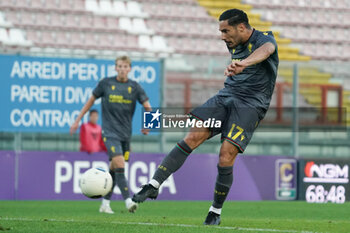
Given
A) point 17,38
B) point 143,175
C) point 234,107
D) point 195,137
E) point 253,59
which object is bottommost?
point 143,175

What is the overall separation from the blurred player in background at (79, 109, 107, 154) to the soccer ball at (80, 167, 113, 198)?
482 cm

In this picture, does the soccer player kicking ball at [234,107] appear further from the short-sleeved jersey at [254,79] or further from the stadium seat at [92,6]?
the stadium seat at [92,6]

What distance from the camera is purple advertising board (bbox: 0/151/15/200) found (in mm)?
12008

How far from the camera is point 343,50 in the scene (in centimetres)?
2088

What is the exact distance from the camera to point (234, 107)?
598 cm

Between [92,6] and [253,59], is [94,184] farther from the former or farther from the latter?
[92,6]

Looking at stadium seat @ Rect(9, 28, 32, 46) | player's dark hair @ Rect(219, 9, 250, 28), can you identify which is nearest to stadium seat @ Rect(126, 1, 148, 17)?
stadium seat @ Rect(9, 28, 32, 46)

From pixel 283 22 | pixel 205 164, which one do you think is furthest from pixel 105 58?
pixel 283 22

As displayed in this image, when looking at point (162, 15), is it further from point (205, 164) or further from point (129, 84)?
point (129, 84)

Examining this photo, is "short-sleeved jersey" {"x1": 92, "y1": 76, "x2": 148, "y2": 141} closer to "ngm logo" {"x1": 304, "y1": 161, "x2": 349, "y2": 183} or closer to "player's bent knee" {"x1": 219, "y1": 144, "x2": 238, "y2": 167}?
"player's bent knee" {"x1": 219, "y1": 144, "x2": 238, "y2": 167}

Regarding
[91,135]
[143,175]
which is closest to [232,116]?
[91,135]

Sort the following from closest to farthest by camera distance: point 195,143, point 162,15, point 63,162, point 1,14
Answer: point 195,143 → point 63,162 → point 1,14 → point 162,15

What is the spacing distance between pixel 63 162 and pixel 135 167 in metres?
1.24

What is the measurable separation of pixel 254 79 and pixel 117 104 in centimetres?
351
